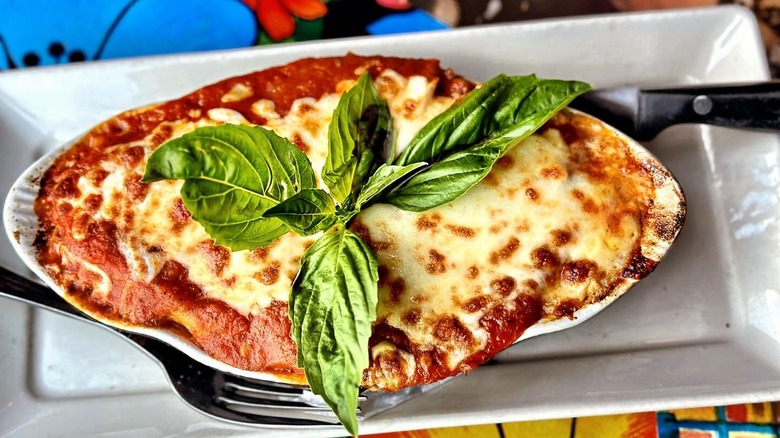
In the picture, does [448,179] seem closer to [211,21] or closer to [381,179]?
[381,179]

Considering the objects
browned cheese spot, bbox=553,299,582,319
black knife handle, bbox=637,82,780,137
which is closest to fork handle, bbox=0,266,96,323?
browned cheese spot, bbox=553,299,582,319

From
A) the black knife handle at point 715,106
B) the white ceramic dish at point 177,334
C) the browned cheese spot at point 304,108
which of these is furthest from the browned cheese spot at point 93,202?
the black knife handle at point 715,106

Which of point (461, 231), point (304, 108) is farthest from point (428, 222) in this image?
point (304, 108)

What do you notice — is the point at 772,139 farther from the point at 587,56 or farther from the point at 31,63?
the point at 31,63

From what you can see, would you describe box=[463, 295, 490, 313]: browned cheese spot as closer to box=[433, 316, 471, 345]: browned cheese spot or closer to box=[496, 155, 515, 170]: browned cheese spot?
box=[433, 316, 471, 345]: browned cheese spot

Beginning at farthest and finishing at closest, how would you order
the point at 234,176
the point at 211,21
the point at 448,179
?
the point at 211,21, the point at 448,179, the point at 234,176

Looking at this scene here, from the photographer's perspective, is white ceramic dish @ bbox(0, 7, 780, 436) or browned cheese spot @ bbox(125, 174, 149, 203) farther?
white ceramic dish @ bbox(0, 7, 780, 436)

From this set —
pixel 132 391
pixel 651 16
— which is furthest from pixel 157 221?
pixel 651 16
